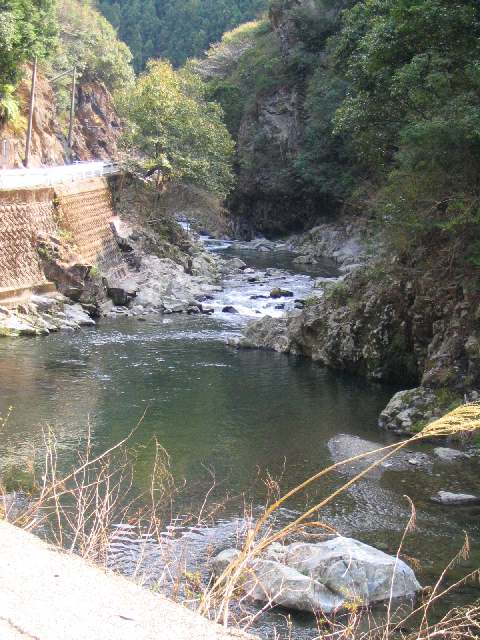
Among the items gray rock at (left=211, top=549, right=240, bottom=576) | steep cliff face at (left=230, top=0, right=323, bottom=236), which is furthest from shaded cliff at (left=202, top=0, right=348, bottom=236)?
gray rock at (left=211, top=549, right=240, bottom=576)

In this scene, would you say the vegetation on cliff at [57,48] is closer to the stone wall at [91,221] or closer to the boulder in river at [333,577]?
the stone wall at [91,221]

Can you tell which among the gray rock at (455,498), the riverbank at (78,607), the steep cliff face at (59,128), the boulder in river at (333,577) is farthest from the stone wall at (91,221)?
the riverbank at (78,607)

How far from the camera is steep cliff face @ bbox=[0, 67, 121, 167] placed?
158 ft

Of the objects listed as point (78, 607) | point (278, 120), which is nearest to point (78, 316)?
point (78, 607)

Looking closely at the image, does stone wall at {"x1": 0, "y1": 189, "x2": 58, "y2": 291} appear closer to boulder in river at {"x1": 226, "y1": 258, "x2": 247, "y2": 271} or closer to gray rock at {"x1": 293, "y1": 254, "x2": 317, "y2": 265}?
boulder in river at {"x1": 226, "y1": 258, "x2": 247, "y2": 271}

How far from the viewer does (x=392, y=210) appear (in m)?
21.5

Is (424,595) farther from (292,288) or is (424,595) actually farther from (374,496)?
(292,288)

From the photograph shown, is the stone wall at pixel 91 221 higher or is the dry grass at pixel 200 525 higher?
the stone wall at pixel 91 221

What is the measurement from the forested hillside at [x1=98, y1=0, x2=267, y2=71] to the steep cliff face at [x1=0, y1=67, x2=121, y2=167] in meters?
23.6

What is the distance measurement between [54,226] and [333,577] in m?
25.2

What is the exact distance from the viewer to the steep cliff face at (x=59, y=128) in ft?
158

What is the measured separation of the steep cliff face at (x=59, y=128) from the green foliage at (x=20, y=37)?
192 inches

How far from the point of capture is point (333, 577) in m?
10.2

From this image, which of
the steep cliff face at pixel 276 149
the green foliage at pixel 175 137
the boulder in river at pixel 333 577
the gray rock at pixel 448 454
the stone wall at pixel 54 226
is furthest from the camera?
the steep cliff face at pixel 276 149
